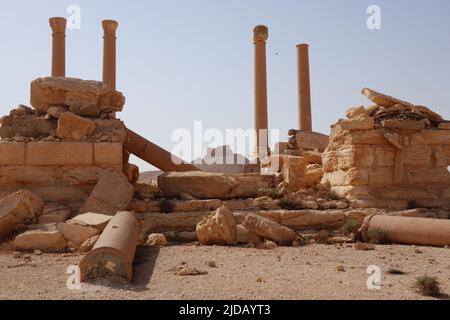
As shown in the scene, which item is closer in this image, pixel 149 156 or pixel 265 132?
pixel 149 156

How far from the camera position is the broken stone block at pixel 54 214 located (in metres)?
8.99

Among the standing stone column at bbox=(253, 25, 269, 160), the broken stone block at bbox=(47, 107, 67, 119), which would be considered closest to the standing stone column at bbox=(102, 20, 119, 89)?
the standing stone column at bbox=(253, 25, 269, 160)

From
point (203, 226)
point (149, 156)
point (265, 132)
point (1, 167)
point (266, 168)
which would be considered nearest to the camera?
point (203, 226)

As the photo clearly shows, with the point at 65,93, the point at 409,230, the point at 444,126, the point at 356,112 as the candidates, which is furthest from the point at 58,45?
the point at 409,230

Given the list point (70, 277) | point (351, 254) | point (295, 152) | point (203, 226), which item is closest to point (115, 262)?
point (70, 277)

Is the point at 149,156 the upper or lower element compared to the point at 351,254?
upper

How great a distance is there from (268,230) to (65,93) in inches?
227

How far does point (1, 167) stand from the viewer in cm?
999

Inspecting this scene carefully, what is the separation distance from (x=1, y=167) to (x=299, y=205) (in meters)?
6.34

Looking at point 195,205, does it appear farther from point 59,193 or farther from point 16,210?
point 16,210

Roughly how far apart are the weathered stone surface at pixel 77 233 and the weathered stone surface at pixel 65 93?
3617 mm

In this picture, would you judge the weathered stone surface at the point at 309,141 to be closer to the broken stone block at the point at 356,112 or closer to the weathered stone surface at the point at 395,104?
the broken stone block at the point at 356,112
